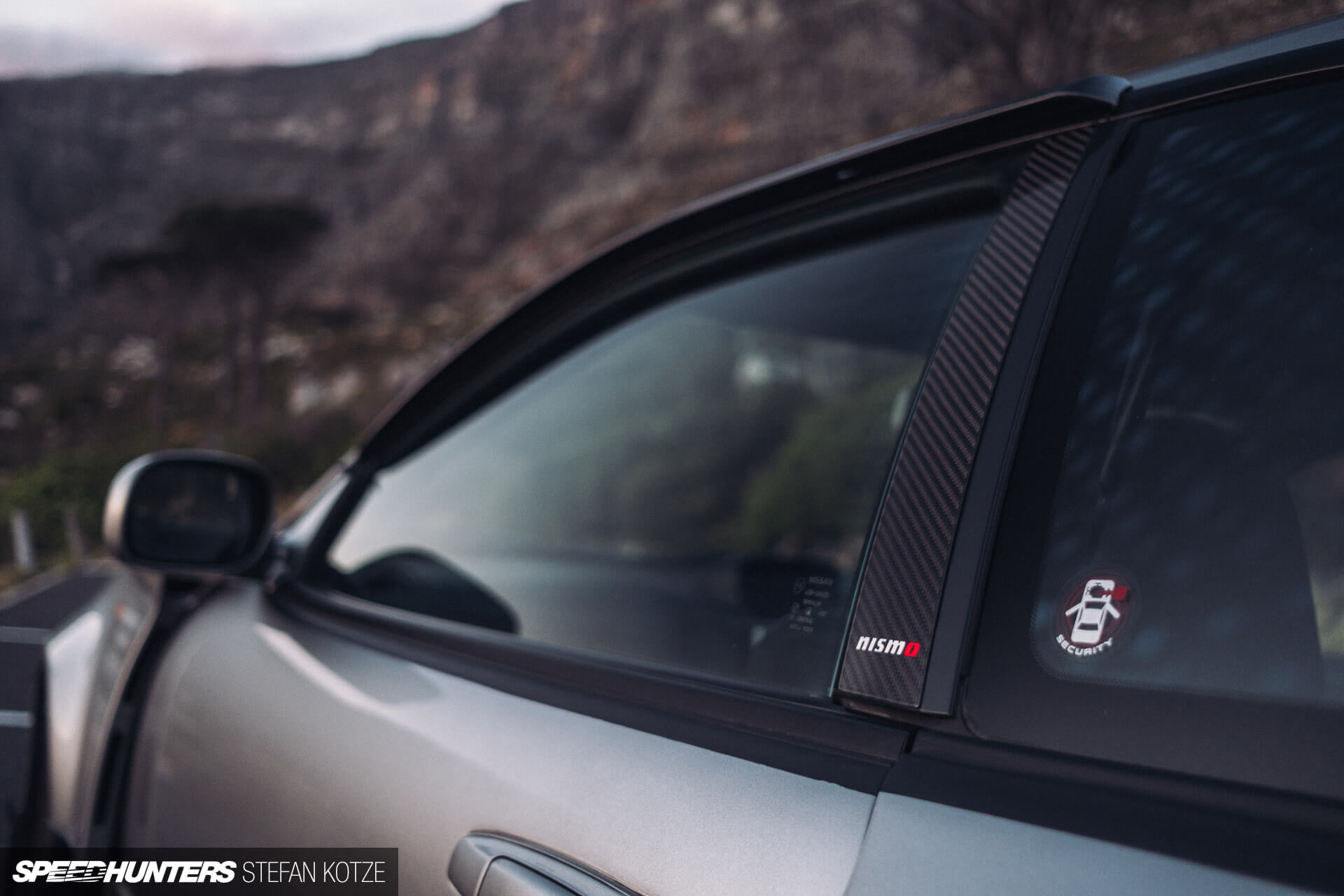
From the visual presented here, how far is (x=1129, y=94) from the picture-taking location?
970 mm

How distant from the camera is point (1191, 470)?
814 mm

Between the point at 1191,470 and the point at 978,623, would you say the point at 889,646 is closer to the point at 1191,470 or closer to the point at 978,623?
the point at 978,623

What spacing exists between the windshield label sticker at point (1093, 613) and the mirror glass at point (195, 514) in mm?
1649

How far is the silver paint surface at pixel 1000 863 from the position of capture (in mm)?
625

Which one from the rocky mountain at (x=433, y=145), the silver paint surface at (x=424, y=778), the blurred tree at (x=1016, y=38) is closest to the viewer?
the silver paint surface at (x=424, y=778)

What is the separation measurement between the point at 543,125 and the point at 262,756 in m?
92.5

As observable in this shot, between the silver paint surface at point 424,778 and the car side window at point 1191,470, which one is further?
the silver paint surface at point 424,778

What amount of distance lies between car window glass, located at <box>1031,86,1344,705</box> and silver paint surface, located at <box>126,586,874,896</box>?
281 mm

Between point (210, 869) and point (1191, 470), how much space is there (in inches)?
59.2

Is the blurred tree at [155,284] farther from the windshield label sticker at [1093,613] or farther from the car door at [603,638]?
the windshield label sticker at [1093,613]

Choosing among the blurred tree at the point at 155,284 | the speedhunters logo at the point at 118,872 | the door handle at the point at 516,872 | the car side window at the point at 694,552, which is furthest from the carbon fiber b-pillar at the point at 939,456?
the blurred tree at the point at 155,284

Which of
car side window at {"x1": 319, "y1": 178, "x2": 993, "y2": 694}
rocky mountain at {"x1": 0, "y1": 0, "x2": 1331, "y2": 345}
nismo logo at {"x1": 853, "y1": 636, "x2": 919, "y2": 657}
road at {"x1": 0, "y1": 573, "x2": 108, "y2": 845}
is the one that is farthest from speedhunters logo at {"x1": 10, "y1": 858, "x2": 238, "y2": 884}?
rocky mountain at {"x1": 0, "y1": 0, "x2": 1331, "y2": 345}

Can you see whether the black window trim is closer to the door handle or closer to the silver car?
the silver car

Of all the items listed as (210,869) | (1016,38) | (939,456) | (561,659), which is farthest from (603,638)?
(1016,38)
